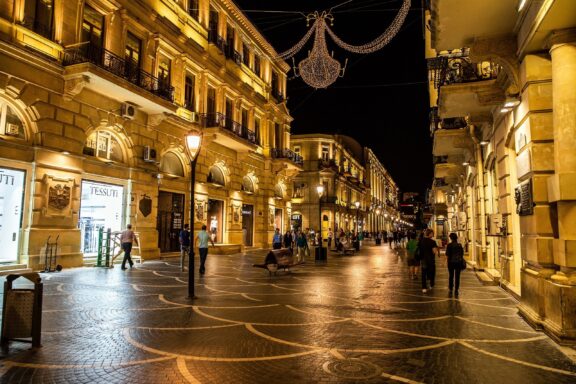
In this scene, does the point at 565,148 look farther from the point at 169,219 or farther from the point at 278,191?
the point at 278,191

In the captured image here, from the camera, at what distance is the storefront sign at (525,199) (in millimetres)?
7379

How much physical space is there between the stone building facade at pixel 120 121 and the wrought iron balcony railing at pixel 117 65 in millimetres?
67

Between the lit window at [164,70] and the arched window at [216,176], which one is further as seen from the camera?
the arched window at [216,176]

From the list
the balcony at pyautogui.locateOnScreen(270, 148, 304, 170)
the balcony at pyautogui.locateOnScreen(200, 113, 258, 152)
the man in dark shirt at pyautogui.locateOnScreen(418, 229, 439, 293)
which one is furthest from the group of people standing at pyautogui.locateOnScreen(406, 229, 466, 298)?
the balcony at pyautogui.locateOnScreen(270, 148, 304, 170)

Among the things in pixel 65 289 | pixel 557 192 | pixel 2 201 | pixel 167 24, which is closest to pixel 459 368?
pixel 557 192

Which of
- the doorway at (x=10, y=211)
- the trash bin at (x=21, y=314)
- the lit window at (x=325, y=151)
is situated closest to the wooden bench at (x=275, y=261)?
the doorway at (x=10, y=211)

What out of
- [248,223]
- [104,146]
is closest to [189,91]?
[104,146]

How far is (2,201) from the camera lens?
13.7 metres

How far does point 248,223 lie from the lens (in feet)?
104

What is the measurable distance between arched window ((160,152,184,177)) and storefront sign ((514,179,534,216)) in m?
17.6

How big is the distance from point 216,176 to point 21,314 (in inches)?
870

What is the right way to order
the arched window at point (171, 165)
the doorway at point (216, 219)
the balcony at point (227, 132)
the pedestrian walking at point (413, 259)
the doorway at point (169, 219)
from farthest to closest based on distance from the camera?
1. the doorway at point (216, 219)
2. the balcony at point (227, 132)
3. the arched window at point (171, 165)
4. the doorway at point (169, 219)
5. the pedestrian walking at point (413, 259)

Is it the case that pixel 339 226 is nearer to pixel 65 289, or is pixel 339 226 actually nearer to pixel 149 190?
pixel 149 190

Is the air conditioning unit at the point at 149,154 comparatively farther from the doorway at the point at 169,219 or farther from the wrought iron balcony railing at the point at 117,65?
the wrought iron balcony railing at the point at 117,65
